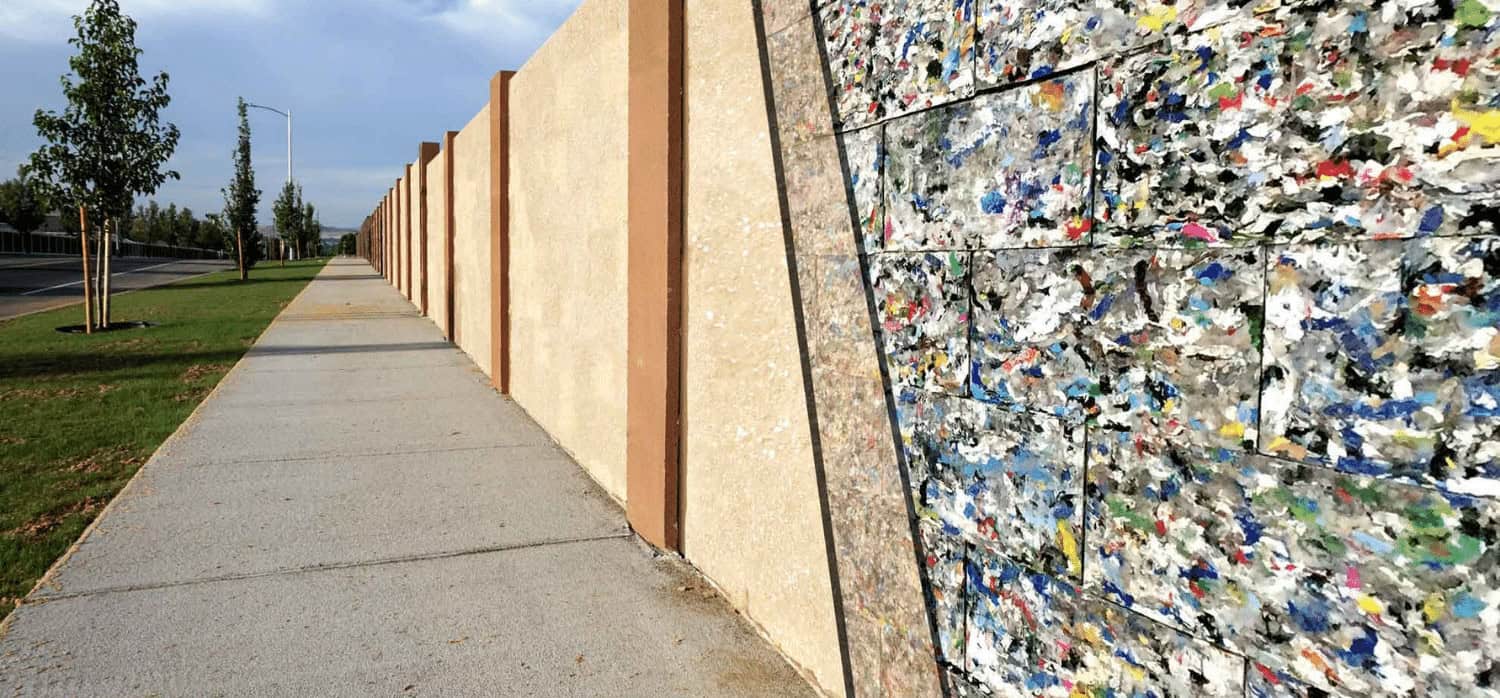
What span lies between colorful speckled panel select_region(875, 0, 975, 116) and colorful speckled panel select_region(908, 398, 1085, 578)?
27.6 inches

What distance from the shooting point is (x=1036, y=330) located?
1.81m

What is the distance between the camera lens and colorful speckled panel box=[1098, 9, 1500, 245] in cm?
117

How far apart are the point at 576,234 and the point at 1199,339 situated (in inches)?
190

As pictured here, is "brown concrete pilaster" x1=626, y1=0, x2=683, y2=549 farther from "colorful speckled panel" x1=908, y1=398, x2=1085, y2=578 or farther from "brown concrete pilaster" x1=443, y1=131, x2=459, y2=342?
"brown concrete pilaster" x1=443, y1=131, x2=459, y2=342

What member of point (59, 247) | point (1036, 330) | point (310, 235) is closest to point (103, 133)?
point (1036, 330)

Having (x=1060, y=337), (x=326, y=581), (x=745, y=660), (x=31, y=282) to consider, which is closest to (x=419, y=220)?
(x=326, y=581)

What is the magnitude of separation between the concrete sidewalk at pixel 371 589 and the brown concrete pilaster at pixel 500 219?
2.31 m

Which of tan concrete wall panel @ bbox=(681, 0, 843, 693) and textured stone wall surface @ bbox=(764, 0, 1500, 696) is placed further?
tan concrete wall panel @ bbox=(681, 0, 843, 693)

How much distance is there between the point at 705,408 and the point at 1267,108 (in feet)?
8.85

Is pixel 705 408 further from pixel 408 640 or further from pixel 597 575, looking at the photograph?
pixel 408 640

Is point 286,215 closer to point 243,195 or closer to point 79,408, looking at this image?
point 243,195

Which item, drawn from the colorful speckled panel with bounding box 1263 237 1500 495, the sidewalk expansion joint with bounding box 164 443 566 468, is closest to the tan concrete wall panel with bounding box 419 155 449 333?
the sidewalk expansion joint with bounding box 164 443 566 468

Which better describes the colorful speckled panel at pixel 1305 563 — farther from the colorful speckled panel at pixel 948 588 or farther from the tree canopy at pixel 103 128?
the tree canopy at pixel 103 128

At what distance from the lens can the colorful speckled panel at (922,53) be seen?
1965mm
